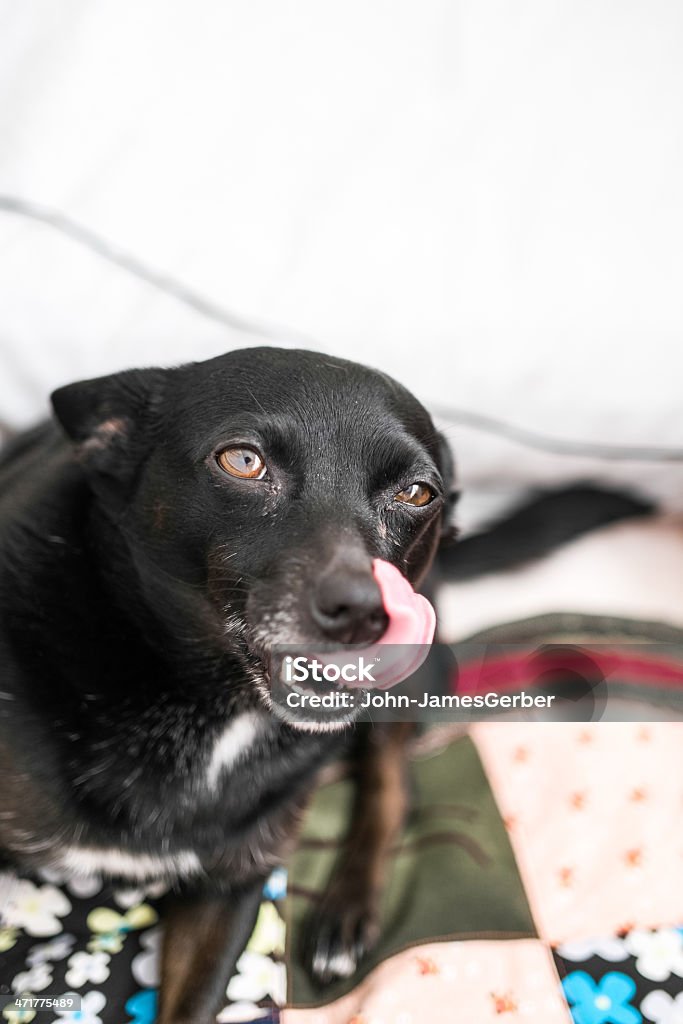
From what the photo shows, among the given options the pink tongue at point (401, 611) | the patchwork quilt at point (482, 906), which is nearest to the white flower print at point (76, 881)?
the patchwork quilt at point (482, 906)

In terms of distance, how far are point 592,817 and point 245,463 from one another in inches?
35.7

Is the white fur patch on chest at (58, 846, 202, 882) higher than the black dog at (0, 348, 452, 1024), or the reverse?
the black dog at (0, 348, 452, 1024)

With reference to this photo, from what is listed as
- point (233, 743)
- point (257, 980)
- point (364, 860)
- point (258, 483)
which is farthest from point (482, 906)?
point (258, 483)

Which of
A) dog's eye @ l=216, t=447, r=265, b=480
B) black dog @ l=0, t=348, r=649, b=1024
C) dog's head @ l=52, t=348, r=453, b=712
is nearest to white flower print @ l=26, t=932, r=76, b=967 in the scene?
black dog @ l=0, t=348, r=649, b=1024

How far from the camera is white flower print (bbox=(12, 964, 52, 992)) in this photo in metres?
1.11

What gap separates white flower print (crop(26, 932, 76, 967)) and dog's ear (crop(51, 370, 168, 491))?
0.67 meters

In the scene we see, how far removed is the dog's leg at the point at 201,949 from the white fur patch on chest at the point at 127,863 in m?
0.06

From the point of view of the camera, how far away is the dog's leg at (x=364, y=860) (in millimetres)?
1222

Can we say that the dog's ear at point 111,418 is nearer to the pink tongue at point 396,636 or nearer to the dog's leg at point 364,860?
the pink tongue at point 396,636

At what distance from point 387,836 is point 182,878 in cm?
37

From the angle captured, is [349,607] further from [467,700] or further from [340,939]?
[467,700]

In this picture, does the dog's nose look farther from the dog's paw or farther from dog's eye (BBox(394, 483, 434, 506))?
the dog's paw

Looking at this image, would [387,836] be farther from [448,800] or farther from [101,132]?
[101,132]

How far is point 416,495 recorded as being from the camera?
3.59ft
